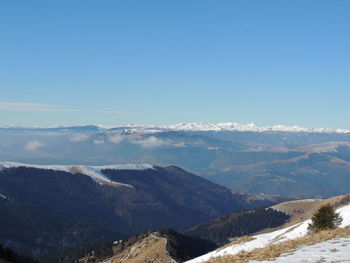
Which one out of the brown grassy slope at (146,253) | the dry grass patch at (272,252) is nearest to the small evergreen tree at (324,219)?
the dry grass patch at (272,252)

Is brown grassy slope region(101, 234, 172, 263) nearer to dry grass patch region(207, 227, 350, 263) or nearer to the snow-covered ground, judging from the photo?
dry grass patch region(207, 227, 350, 263)

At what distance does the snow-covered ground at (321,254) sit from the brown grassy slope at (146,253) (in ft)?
351

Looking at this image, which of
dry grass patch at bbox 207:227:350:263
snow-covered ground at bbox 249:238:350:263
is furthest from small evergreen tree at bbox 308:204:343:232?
snow-covered ground at bbox 249:238:350:263

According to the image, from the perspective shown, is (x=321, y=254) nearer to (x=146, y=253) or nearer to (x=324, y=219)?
(x=324, y=219)

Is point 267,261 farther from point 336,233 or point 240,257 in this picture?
point 336,233

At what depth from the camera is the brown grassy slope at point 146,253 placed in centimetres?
13600

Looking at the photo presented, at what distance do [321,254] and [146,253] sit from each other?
124758 mm

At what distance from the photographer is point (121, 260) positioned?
153 m

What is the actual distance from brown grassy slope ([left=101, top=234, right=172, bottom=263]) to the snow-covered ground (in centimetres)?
10713

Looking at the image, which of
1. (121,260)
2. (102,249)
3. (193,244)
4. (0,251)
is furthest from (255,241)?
(102,249)

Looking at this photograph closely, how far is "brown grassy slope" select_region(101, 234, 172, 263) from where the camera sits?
136m

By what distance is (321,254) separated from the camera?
26969 millimetres

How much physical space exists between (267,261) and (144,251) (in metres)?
129

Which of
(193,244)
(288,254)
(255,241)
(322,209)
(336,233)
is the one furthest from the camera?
(193,244)
